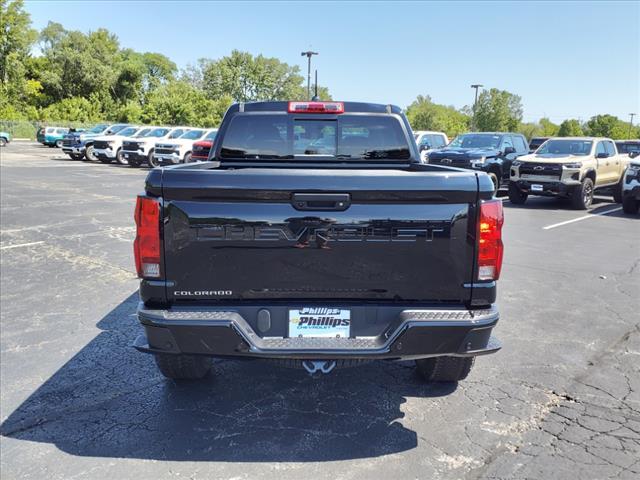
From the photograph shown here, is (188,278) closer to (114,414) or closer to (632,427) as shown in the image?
(114,414)

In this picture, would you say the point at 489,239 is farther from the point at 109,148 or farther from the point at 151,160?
the point at 109,148

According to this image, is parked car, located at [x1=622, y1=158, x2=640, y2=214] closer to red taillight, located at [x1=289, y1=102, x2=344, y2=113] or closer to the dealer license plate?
red taillight, located at [x1=289, y1=102, x2=344, y2=113]

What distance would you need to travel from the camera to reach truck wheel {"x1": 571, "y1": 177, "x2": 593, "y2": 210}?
14078 mm

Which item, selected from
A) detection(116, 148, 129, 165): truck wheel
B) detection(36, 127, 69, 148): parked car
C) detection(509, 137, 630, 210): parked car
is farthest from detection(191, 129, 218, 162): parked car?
detection(36, 127, 69, 148): parked car

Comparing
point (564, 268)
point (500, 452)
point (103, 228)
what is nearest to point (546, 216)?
point (564, 268)

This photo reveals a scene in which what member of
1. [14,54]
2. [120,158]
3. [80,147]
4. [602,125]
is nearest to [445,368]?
[120,158]

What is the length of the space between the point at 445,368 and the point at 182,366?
1918mm

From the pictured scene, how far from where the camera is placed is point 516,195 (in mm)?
15188

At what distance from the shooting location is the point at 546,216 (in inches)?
516

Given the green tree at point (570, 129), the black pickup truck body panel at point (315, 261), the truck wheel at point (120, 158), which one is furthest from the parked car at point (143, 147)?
the green tree at point (570, 129)

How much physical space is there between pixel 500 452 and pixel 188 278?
83.4 inches

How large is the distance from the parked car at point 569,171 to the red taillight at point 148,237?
13287 millimetres

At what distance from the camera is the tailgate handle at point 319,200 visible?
9.53 feet

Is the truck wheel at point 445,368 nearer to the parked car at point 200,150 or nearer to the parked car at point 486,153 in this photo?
the parked car at point 486,153
